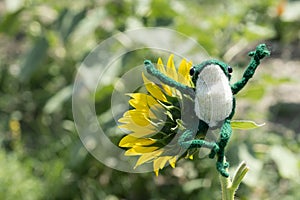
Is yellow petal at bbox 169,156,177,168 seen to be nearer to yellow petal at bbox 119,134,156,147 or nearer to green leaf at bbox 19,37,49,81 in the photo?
yellow petal at bbox 119,134,156,147

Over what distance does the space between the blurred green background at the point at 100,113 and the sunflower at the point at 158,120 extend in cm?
114

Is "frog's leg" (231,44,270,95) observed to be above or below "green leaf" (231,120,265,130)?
above

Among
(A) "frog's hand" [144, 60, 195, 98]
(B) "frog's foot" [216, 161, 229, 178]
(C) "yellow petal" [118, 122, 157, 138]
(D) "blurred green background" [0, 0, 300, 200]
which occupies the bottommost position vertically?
(D) "blurred green background" [0, 0, 300, 200]

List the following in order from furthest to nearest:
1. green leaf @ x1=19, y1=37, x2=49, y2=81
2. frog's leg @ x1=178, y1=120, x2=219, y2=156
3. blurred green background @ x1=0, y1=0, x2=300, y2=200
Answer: green leaf @ x1=19, y1=37, x2=49, y2=81
blurred green background @ x1=0, y1=0, x2=300, y2=200
frog's leg @ x1=178, y1=120, x2=219, y2=156

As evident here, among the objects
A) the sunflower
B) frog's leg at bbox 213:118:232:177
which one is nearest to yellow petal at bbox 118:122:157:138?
the sunflower

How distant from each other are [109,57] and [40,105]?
757 mm

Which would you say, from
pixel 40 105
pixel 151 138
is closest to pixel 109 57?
pixel 40 105

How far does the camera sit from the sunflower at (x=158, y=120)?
803 millimetres

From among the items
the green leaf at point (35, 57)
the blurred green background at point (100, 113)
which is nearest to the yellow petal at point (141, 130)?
the blurred green background at point (100, 113)

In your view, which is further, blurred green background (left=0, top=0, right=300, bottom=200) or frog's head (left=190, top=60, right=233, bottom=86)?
blurred green background (left=0, top=0, right=300, bottom=200)

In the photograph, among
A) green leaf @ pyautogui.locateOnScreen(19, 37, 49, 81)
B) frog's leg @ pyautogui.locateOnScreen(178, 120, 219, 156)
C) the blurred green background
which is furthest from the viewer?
green leaf @ pyautogui.locateOnScreen(19, 37, 49, 81)

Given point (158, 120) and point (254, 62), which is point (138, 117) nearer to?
point (158, 120)

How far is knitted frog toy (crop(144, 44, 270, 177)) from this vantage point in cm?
74

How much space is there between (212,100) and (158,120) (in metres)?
0.11
